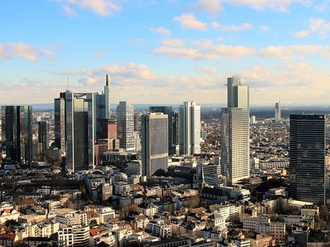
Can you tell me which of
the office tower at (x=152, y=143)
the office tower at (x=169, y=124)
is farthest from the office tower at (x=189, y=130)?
the office tower at (x=152, y=143)

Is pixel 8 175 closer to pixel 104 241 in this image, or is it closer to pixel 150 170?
pixel 150 170

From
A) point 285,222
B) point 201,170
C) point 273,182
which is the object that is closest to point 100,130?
point 201,170

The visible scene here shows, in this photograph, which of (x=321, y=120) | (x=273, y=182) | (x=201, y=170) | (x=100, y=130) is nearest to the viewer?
(x=321, y=120)

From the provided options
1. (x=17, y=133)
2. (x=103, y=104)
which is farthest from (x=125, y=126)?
(x=17, y=133)

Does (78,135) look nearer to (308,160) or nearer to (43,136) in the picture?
(43,136)

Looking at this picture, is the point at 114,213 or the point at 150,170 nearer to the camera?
the point at 114,213

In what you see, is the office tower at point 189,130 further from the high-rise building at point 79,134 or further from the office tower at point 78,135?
the office tower at point 78,135

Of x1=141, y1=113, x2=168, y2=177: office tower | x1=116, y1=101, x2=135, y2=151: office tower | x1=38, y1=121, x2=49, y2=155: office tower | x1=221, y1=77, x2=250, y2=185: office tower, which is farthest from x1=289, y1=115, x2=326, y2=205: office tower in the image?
x1=38, y1=121, x2=49, y2=155: office tower
